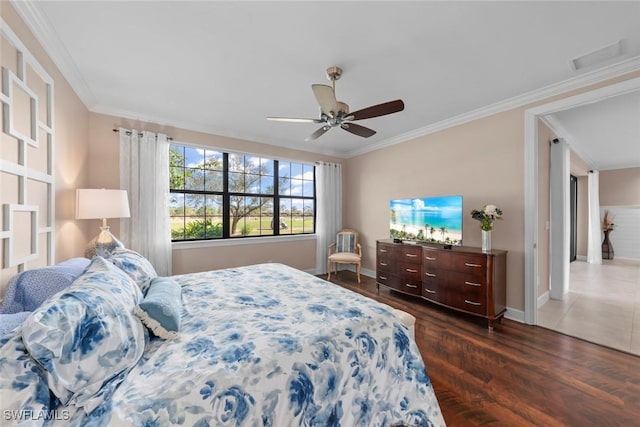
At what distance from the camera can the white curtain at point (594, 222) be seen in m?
5.87

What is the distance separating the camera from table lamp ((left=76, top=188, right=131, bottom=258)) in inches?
93.6

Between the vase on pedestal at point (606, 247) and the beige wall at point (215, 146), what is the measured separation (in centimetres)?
716

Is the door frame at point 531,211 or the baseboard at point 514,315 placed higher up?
the door frame at point 531,211

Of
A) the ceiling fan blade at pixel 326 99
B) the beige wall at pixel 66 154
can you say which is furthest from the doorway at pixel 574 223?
the beige wall at pixel 66 154

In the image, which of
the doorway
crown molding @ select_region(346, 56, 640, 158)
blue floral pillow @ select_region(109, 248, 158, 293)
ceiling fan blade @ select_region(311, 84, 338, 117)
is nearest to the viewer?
blue floral pillow @ select_region(109, 248, 158, 293)

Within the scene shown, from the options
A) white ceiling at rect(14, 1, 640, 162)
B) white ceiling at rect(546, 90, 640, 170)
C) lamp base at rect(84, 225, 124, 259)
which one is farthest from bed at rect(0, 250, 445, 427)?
white ceiling at rect(546, 90, 640, 170)

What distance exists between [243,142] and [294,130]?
907 mm

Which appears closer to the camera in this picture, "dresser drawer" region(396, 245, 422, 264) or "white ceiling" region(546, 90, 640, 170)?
"white ceiling" region(546, 90, 640, 170)

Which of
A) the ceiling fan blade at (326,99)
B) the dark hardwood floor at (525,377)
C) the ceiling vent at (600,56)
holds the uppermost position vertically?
the ceiling vent at (600,56)

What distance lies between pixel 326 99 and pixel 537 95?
7.91ft

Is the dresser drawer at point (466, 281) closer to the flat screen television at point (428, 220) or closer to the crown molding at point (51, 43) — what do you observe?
the flat screen television at point (428, 220)

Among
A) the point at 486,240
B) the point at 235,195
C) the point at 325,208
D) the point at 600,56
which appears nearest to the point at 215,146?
the point at 235,195

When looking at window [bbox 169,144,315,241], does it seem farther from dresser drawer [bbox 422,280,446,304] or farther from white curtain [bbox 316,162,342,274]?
dresser drawer [bbox 422,280,446,304]

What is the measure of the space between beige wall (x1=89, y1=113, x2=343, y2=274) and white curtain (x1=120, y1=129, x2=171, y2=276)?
0.14m
